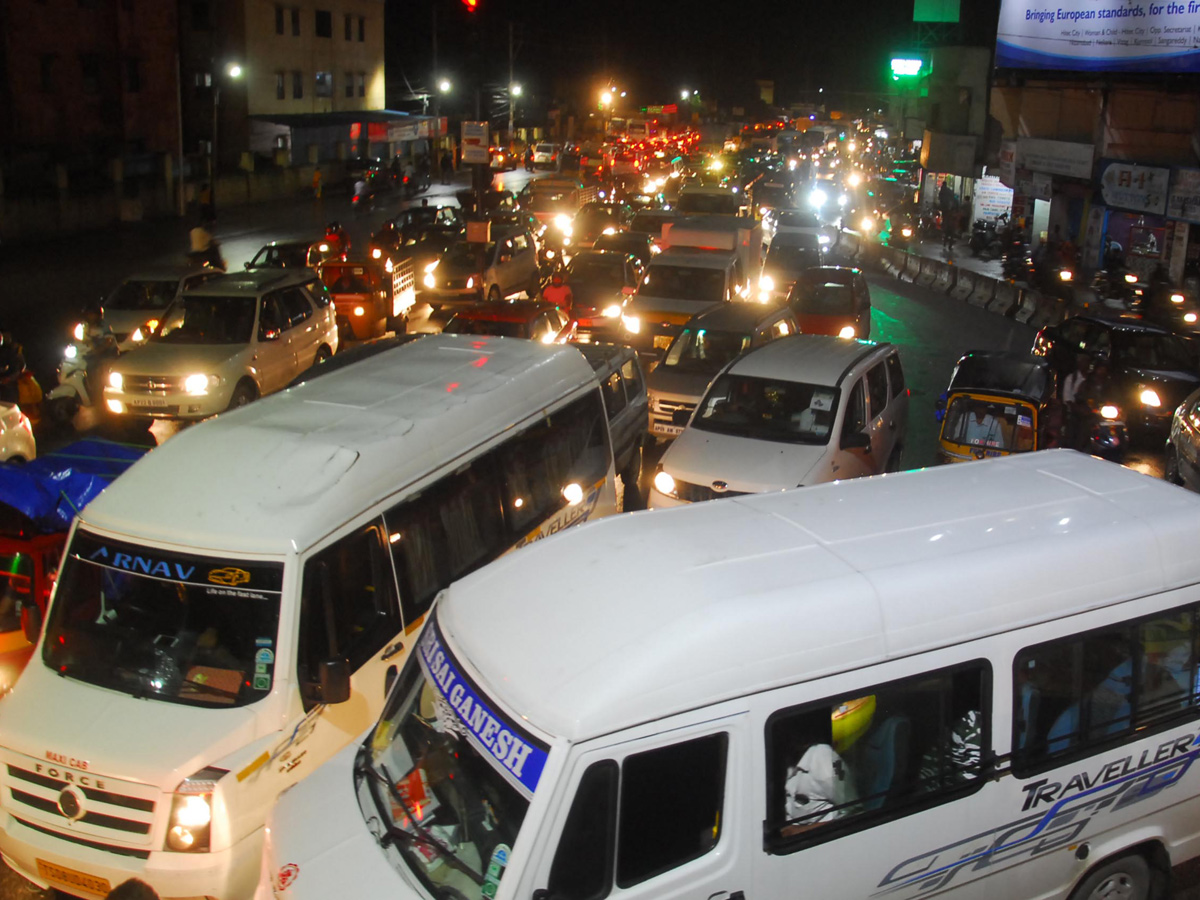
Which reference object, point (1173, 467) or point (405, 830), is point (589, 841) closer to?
point (405, 830)

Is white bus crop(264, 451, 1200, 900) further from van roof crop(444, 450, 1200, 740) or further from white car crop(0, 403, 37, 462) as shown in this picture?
white car crop(0, 403, 37, 462)

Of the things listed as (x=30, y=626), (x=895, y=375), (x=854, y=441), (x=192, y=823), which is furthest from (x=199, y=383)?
(x=192, y=823)

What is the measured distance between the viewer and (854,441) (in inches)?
408

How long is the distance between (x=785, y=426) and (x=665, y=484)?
143 centimetres

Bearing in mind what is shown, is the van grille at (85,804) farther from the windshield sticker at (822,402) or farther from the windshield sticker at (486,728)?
the windshield sticker at (822,402)

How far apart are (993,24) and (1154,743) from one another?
49.4 m

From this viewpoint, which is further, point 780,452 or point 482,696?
point 780,452

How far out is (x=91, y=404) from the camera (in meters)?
14.9

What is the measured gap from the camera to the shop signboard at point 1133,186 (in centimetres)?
2630

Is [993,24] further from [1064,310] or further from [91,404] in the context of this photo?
[91,404]

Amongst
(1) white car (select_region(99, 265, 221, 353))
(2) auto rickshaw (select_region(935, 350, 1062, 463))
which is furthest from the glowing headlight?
(2) auto rickshaw (select_region(935, 350, 1062, 463))

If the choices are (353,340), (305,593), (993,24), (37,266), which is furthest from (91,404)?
(993,24)

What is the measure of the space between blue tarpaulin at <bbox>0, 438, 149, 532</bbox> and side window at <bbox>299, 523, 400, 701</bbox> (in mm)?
2071

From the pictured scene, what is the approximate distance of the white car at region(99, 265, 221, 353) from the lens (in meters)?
17.3
